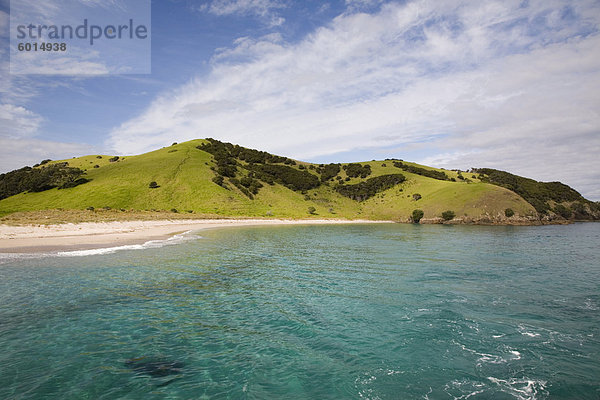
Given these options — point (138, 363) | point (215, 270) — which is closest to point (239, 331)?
point (138, 363)

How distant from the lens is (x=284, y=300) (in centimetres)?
1557

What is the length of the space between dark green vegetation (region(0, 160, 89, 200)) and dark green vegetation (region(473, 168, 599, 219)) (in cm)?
15379

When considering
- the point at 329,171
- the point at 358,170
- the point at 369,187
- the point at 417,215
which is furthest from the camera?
the point at 329,171

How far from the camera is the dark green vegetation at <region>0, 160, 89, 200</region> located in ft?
315

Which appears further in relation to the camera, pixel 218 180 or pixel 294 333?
pixel 218 180

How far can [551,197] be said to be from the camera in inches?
4407

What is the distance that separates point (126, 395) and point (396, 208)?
109 m

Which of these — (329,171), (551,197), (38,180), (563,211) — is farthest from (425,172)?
(38,180)

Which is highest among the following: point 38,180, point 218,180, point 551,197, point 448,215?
point 218,180

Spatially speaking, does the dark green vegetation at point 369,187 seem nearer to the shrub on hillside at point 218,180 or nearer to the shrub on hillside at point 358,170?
the shrub on hillside at point 358,170

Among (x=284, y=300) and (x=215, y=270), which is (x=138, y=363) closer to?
(x=284, y=300)

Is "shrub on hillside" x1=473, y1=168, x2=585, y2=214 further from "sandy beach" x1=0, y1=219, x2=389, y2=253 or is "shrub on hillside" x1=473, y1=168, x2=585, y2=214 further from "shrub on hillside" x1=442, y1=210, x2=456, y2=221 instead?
"sandy beach" x1=0, y1=219, x2=389, y2=253

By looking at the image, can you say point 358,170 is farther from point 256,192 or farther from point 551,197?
point 551,197

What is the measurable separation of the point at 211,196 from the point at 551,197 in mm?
127133
